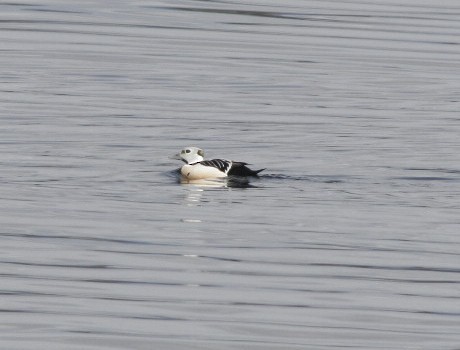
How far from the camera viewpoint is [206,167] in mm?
16922

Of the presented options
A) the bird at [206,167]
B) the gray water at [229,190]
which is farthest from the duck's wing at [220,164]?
the gray water at [229,190]

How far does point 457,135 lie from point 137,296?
29.9 ft

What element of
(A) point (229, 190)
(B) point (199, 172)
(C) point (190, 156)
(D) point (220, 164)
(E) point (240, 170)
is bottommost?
(A) point (229, 190)

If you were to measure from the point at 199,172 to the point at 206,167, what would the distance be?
18 centimetres

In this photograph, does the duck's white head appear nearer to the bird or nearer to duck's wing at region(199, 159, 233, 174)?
the bird

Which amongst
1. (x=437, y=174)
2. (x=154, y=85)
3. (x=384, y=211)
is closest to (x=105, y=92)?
(x=154, y=85)

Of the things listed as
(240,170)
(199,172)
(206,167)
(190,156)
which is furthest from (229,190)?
(190,156)

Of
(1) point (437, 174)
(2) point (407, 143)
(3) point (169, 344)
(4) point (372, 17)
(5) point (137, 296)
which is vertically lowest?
(3) point (169, 344)

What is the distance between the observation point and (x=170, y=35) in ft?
99.1

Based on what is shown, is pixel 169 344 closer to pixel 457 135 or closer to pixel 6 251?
pixel 6 251

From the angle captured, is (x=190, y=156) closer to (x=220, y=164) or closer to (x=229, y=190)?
(x=220, y=164)

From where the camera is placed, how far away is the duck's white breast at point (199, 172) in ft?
55.4

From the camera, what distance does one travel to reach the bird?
54.6 feet

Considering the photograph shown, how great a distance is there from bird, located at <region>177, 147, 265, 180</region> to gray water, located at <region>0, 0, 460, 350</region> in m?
0.19
